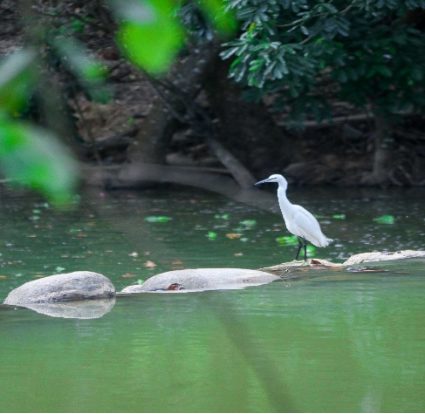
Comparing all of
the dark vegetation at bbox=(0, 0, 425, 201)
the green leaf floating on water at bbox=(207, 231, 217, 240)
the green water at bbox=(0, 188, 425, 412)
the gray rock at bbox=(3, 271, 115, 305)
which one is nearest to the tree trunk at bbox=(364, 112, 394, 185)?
the dark vegetation at bbox=(0, 0, 425, 201)

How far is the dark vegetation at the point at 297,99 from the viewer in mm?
10164

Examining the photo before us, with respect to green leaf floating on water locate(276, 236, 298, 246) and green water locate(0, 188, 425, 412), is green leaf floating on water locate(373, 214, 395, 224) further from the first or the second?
green water locate(0, 188, 425, 412)

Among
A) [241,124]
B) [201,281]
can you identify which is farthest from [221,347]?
[241,124]

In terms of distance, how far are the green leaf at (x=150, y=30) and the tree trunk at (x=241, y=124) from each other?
14161mm

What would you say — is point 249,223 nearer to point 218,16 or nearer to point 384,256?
point 384,256

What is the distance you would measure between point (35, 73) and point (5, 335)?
413 centimetres

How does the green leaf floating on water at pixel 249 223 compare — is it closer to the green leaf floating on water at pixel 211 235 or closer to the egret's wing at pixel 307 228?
the green leaf floating on water at pixel 211 235

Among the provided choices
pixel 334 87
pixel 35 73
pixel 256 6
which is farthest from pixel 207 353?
Result: pixel 334 87

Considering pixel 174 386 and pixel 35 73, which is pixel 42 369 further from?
pixel 35 73

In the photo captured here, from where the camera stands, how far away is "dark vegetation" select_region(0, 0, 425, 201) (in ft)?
33.3

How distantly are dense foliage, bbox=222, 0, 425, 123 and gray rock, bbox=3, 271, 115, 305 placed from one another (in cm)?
414

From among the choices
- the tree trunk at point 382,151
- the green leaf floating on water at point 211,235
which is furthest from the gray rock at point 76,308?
the tree trunk at point 382,151

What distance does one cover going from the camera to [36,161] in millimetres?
821

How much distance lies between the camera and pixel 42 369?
13.6ft
